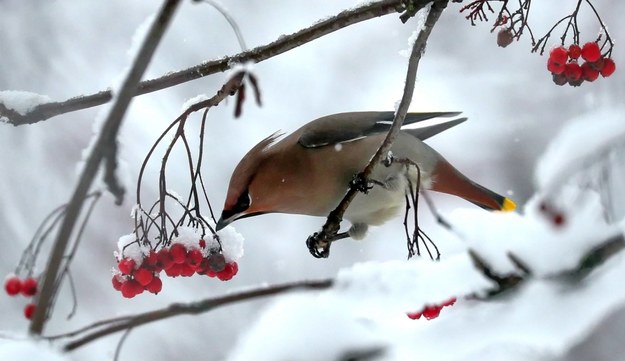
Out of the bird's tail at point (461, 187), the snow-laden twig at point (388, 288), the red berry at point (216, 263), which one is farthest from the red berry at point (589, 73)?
the snow-laden twig at point (388, 288)

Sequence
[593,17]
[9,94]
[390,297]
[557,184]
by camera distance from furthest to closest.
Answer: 1. [593,17]
2. [9,94]
3. [390,297]
4. [557,184]

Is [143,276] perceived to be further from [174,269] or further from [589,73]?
[589,73]

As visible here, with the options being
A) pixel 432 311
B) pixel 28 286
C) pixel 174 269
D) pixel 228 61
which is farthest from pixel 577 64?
pixel 28 286

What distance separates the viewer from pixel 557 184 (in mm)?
584

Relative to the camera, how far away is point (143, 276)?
6.37 feet

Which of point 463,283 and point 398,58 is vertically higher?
point 398,58

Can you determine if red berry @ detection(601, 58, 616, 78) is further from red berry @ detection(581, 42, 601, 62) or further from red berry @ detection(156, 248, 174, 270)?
red berry @ detection(156, 248, 174, 270)

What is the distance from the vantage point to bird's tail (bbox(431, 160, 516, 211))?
8.96ft

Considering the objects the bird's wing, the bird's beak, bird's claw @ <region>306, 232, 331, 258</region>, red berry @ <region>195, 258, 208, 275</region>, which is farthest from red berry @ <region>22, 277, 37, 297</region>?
the bird's wing

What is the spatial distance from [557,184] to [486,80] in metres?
4.39

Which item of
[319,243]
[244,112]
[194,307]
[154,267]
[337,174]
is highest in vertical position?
[244,112]

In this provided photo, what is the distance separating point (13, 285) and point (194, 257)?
0.52m

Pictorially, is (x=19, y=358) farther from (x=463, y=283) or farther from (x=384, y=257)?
(x=384, y=257)

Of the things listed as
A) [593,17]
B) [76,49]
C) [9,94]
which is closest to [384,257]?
[593,17]
